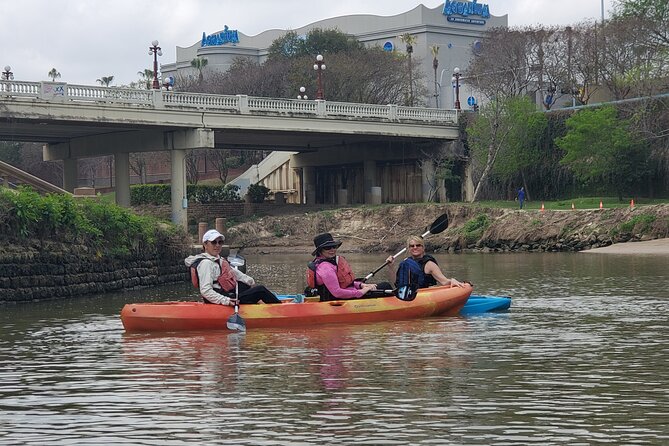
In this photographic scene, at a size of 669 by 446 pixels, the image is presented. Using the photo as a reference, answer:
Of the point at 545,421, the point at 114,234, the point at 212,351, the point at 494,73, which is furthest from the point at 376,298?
the point at 494,73

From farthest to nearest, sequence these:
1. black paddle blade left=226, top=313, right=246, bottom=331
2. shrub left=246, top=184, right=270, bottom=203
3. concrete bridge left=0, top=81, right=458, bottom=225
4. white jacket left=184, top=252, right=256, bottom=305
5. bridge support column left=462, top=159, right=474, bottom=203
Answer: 1. shrub left=246, top=184, right=270, bottom=203
2. bridge support column left=462, top=159, right=474, bottom=203
3. concrete bridge left=0, top=81, right=458, bottom=225
4. white jacket left=184, top=252, right=256, bottom=305
5. black paddle blade left=226, top=313, right=246, bottom=331

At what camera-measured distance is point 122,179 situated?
187ft

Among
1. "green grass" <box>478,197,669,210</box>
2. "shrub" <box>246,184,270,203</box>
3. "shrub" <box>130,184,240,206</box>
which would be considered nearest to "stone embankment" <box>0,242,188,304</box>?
"green grass" <box>478,197,669,210</box>

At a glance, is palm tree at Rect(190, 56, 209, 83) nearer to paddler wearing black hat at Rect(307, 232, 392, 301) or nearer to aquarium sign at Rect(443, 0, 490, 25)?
aquarium sign at Rect(443, 0, 490, 25)

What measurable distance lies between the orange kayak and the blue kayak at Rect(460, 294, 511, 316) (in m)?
1.79

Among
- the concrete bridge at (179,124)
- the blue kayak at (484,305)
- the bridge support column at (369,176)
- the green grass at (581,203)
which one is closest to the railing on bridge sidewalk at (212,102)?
the concrete bridge at (179,124)

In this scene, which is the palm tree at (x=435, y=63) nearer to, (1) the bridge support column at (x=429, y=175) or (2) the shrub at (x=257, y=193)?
(1) the bridge support column at (x=429, y=175)

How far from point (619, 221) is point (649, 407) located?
124 ft

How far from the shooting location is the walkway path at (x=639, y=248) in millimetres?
43125

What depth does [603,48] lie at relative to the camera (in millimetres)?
68875

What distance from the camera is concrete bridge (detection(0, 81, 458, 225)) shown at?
4722 cm

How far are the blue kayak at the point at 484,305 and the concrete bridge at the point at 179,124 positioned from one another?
28123 mm

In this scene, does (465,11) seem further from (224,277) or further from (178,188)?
(224,277)

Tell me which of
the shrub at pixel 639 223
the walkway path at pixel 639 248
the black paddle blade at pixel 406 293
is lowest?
the black paddle blade at pixel 406 293
